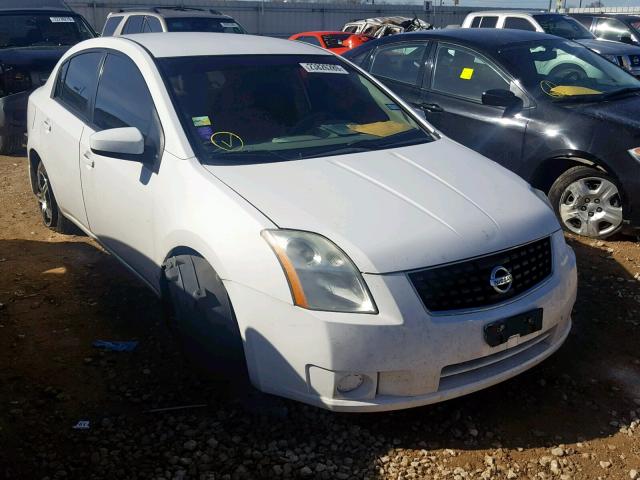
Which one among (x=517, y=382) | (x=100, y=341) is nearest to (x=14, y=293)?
(x=100, y=341)

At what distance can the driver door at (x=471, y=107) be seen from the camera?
5.74 meters

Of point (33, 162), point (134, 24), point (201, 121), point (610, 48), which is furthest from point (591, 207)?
point (134, 24)

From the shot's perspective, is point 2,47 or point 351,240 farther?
point 2,47

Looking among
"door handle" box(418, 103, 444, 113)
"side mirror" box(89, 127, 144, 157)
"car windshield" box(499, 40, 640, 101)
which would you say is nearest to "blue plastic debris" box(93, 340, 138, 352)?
"side mirror" box(89, 127, 144, 157)

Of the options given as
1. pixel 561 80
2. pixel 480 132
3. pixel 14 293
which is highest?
pixel 561 80

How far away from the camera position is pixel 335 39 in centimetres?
1822

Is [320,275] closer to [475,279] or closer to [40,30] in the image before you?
[475,279]

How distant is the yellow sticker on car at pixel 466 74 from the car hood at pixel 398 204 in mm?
2626

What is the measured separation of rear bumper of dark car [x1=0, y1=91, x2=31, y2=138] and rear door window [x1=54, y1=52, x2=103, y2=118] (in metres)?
3.02

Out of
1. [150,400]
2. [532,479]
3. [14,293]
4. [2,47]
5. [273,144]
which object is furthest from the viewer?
[2,47]

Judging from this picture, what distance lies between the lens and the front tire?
17.4 ft

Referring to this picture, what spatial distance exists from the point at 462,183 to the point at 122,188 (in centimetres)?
186

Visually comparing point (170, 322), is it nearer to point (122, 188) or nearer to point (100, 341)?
point (100, 341)

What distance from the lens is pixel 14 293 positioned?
14.5 ft
